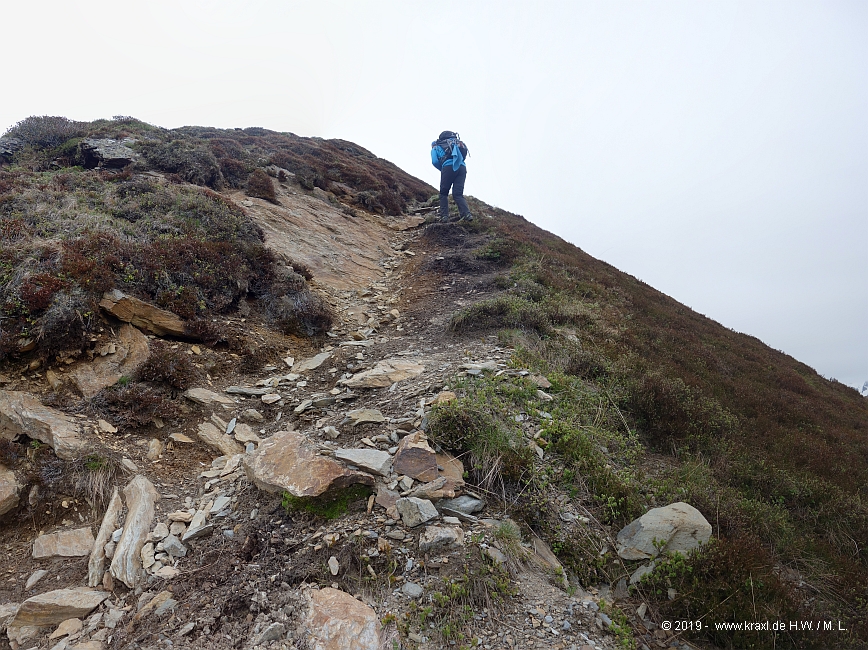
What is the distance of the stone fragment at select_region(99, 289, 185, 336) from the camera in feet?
19.5

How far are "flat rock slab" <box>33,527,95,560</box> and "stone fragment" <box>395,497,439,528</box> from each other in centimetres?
290

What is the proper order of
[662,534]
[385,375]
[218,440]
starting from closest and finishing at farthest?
[662,534]
[218,440]
[385,375]

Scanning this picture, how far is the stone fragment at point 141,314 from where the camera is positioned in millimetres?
5941

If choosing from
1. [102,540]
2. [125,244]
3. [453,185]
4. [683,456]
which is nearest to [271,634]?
[102,540]

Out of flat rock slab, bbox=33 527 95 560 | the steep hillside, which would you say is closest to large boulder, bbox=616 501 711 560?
the steep hillside

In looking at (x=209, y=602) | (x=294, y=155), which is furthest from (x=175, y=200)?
(x=294, y=155)

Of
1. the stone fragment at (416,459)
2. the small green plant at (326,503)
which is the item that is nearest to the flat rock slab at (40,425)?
the small green plant at (326,503)

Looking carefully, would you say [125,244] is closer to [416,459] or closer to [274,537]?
[274,537]

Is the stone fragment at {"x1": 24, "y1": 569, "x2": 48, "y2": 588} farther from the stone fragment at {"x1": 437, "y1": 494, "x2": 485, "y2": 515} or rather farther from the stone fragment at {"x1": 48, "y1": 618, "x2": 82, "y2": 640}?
the stone fragment at {"x1": 437, "y1": 494, "x2": 485, "y2": 515}

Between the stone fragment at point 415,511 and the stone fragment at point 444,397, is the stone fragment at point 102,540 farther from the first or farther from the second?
the stone fragment at point 444,397

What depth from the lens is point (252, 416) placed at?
18.3 ft

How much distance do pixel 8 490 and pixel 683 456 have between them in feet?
24.8

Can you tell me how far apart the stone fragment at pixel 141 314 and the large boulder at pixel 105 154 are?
397 inches

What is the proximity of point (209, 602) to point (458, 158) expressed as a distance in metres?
15.0
